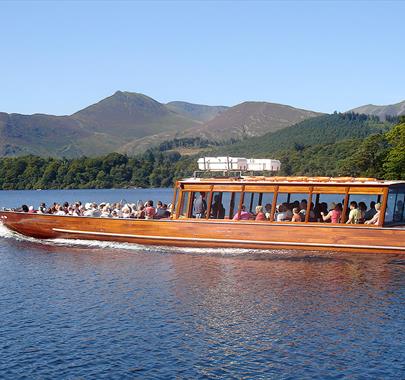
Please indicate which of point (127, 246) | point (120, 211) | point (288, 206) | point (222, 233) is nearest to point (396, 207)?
point (288, 206)

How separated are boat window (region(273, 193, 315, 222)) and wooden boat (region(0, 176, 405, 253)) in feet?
0.23

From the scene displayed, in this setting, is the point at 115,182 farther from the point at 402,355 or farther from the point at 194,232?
the point at 402,355

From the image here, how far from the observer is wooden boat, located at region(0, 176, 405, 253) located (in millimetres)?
28328

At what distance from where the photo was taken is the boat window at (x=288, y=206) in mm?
30109

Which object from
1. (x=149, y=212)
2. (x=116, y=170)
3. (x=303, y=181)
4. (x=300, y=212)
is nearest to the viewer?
(x=303, y=181)

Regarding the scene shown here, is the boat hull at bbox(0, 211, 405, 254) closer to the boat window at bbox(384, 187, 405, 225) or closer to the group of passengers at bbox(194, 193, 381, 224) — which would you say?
the group of passengers at bbox(194, 193, 381, 224)

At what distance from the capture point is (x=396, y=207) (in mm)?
29078

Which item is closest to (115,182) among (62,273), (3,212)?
(3,212)

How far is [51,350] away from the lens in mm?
17359

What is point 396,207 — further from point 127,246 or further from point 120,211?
point 120,211

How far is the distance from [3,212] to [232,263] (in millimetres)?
16638

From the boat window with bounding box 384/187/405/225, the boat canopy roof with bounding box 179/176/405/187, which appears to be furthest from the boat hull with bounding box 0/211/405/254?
the boat canopy roof with bounding box 179/176/405/187

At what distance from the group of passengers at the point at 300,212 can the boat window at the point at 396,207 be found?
0.60 metres

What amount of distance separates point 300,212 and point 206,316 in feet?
37.2
